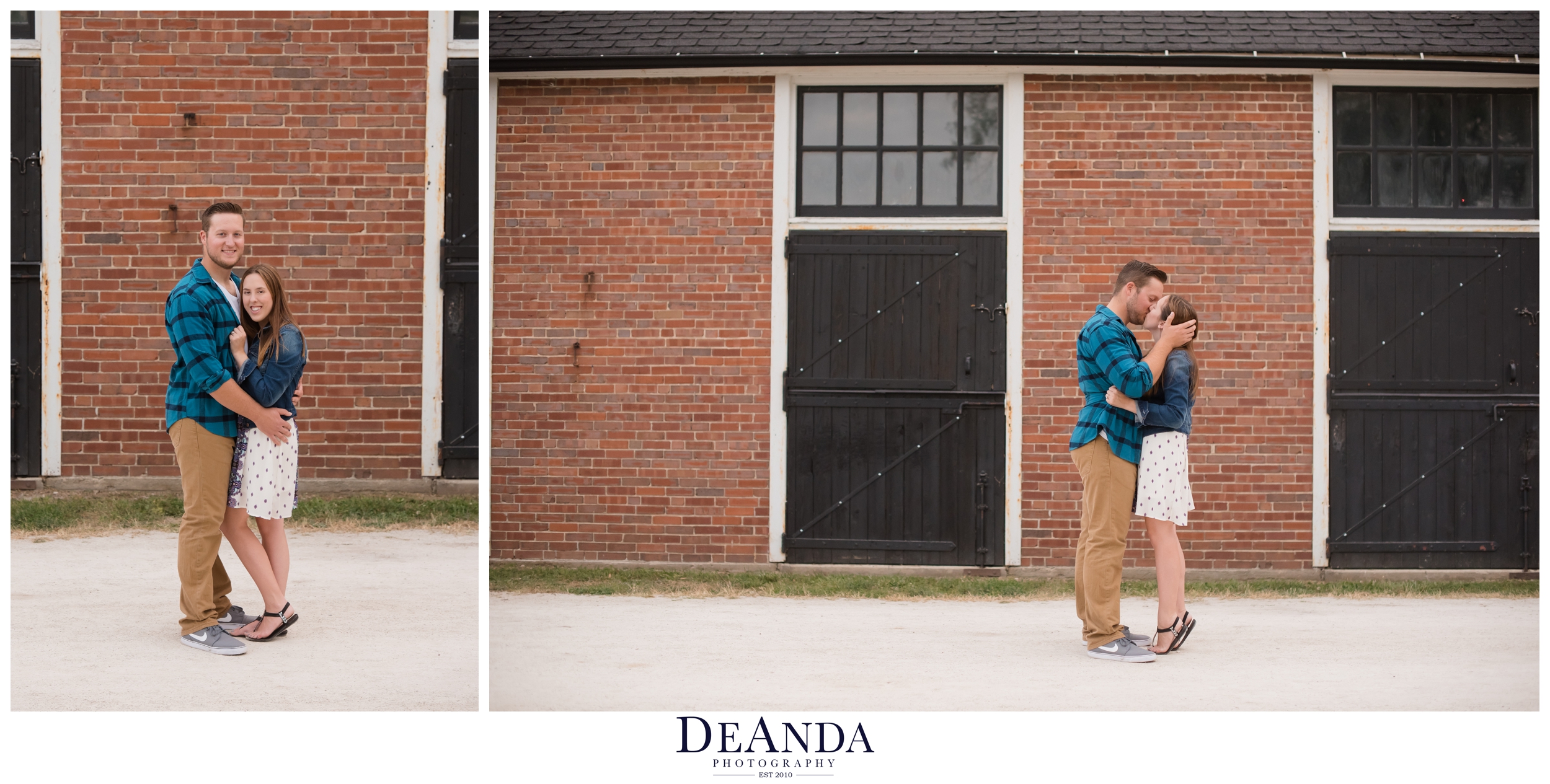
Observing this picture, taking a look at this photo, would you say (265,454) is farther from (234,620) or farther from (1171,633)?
(1171,633)

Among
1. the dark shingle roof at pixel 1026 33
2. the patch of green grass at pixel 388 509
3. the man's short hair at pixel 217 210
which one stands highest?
the dark shingle roof at pixel 1026 33

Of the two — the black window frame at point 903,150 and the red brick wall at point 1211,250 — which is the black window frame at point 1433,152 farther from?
the black window frame at point 903,150

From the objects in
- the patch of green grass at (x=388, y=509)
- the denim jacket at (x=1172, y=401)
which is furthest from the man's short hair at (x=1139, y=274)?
the patch of green grass at (x=388, y=509)

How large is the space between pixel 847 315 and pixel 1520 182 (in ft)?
10.5

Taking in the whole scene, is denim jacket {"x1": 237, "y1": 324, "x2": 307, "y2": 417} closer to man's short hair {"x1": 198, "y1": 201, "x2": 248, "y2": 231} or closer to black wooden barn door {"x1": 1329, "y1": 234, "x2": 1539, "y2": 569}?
man's short hair {"x1": 198, "y1": 201, "x2": 248, "y2": 231}

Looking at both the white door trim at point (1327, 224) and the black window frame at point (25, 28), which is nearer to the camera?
the black window frame at point (25, 28)

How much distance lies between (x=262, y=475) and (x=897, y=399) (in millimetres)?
3046

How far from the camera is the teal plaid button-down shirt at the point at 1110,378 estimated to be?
12.7 feet

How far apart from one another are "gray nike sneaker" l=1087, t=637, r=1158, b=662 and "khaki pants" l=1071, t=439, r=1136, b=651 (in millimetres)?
20

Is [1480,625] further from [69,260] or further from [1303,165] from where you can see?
[69,260]

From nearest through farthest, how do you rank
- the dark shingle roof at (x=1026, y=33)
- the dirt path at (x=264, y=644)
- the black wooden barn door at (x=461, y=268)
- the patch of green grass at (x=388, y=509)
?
the dirt path at (x=264, y=644) → the patch of green grass at (x=388, y=509) → the black wooden barn door at (x=461, y=268) → the dark shingle roof at (x=1026, y=33)

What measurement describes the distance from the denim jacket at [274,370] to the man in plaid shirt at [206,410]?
3 centimetres

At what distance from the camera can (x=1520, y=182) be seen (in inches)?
230

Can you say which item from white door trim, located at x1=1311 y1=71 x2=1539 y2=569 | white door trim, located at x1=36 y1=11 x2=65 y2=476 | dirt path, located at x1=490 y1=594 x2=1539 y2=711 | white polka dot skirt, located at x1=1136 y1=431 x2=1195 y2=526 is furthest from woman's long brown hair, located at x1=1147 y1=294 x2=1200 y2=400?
white door trim, located at x1=36 y1=11 x2=65 y2=476
